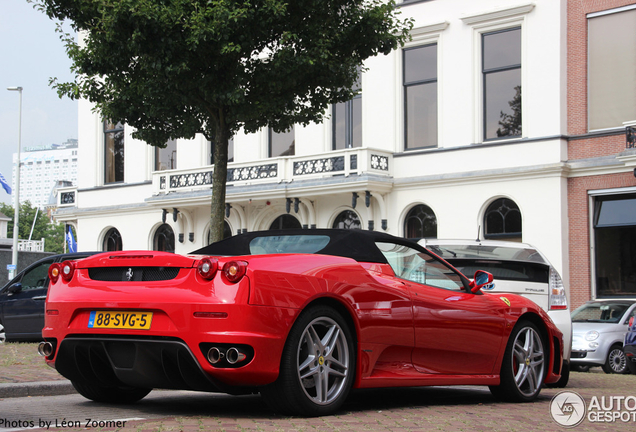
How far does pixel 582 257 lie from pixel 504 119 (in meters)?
4.82

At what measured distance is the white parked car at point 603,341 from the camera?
16.5 meters

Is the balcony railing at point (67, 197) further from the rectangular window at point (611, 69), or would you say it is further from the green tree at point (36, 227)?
the green tree at point (36, 227)

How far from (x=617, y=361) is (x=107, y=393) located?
12.6 meters

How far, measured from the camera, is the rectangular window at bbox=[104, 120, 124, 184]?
36219 millimetres

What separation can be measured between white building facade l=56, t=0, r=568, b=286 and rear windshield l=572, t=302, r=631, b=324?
530cm

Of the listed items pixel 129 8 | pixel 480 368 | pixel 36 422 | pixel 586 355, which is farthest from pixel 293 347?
pixel 586 355

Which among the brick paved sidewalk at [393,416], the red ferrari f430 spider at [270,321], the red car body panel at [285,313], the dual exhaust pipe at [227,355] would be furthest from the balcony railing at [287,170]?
the dual exhaust pipe at [227,355]

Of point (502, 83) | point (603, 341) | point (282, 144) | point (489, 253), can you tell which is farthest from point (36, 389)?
point (282, 144)

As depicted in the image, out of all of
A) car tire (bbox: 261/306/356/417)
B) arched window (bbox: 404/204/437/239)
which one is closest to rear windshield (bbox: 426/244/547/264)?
car tire (bbox: 261/306/356/417)

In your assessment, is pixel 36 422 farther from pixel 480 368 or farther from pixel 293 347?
pixel 480 368

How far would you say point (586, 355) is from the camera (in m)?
16.5

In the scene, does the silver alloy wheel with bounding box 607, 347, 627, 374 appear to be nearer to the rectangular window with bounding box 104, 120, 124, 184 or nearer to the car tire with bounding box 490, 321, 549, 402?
the car tire with bounding box 490, 321, 549, 402

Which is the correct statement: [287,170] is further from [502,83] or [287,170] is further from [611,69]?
[611,69]

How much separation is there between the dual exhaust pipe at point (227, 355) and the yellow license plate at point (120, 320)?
509 millimetres
